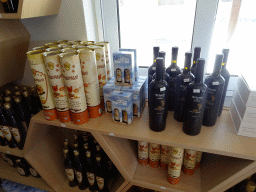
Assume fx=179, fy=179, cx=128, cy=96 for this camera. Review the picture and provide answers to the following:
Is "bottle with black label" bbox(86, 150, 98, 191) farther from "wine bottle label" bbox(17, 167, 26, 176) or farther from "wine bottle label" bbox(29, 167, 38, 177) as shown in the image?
"wine bottle label" bbox(17, 167, 26, 176)

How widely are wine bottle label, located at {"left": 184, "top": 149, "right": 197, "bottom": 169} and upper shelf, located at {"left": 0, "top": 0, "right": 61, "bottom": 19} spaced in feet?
4.02

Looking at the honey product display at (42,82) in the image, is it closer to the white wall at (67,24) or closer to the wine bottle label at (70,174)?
the white wall at (67,24)

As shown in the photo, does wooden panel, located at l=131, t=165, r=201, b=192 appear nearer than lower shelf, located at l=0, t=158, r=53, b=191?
Yes

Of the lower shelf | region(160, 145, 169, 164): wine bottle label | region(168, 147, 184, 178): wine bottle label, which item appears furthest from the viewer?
the lower shelf

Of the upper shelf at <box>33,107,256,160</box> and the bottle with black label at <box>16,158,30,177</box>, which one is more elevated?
the upper shelf at <box>33,107,256,160</box>

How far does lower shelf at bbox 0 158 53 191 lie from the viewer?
5.01 feet

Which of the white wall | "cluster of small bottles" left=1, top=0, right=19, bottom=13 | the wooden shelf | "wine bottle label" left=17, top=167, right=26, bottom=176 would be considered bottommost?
"wine bottle label" left=17, top=167, right=26, bottom=176

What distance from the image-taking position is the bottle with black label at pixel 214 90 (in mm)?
827

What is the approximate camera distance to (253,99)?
80cm

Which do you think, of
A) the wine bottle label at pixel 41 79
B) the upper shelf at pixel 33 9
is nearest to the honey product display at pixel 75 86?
the wine bottle label at pixel 41 79

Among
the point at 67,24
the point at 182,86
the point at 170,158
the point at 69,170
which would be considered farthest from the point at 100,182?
the point at 67,24

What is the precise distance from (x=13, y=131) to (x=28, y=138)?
179mm

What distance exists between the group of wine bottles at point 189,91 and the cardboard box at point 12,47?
A: 1.03 metres

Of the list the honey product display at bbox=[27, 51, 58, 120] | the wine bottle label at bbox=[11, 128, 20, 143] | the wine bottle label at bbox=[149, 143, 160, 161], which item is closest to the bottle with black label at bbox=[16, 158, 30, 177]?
the wine bottle label at bbox=[11, 128, 20, 143]
